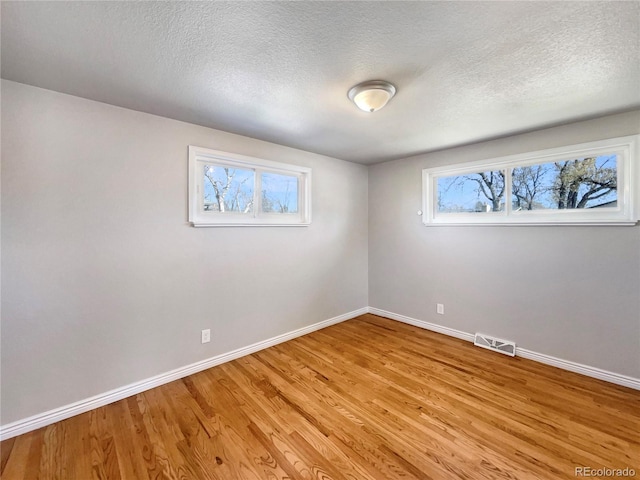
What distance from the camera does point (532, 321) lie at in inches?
106

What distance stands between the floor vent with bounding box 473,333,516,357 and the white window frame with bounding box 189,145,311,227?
2.43m

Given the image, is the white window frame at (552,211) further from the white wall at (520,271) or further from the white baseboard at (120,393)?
the white baseboard at (120,393)

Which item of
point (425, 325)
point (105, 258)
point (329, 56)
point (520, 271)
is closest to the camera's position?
point (329, 56)

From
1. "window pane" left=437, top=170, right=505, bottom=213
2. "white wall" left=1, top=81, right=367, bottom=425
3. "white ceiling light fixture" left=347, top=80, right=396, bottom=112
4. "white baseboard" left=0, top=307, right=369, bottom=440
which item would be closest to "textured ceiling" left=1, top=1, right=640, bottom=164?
"white ceiling light fixture" left=347, top=80, right=396, bottom=112

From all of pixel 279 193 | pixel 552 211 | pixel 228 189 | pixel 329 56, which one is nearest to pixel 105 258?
pixel 228 189

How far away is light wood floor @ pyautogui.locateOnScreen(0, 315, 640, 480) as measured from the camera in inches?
58.6

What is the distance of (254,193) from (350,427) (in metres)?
2.34

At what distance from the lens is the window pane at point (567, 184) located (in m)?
2.36

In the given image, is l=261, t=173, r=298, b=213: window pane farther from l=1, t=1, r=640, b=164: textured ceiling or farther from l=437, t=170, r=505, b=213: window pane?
l=437, t=170, r=505, b=213: window pane

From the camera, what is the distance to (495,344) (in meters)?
2.90

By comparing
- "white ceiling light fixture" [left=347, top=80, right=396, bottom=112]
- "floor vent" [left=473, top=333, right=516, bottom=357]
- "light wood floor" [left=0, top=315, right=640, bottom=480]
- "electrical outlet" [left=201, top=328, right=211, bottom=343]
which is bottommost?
"light wood floor" [left=0, top=315, right=640, bottom=480]

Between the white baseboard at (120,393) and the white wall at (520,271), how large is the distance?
6.48ft

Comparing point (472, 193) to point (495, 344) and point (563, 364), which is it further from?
point (563, 364)

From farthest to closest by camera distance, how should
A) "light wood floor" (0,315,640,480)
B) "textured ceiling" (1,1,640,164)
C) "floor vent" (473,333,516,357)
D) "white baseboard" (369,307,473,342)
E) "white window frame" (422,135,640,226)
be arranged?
1. "white baseboard" (369,307,473,342)
2. "floor vent" (473,333,516,357)
3. "white window frame" (422,135,640,226)
4. "light wood floor" (0,315,640,480)
5. "textured ceiling" (1,1,640,164)
